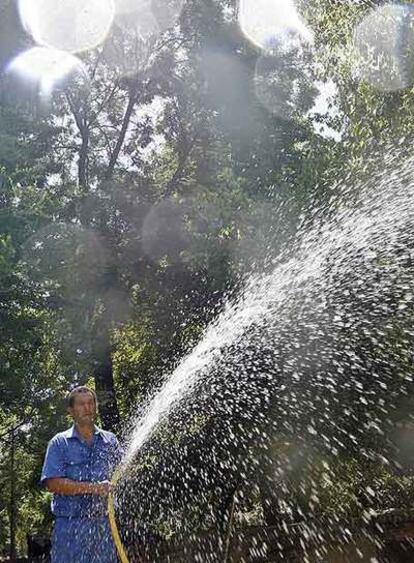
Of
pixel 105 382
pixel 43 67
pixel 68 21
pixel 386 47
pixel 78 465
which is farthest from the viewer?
pixel 68 21

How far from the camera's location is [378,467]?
28.5 ft

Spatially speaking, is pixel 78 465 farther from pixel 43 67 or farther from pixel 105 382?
pixel 43 67

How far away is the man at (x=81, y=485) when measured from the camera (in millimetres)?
4258

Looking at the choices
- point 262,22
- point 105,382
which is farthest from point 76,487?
point 262,22

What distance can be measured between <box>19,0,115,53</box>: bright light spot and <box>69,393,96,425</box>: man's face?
13.8 meters

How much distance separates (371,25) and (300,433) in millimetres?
5556

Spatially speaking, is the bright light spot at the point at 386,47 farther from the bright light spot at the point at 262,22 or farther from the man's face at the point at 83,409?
the bright light spot at the point at 262,22

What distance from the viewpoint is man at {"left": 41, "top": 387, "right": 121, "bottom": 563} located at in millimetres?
4258

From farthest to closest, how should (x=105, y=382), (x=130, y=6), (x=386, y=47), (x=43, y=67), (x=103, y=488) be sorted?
(x=130, y=6) → (x=43, y=67) → (x=105, y=382) → (x=386, y=47) → (x=103, y=488)

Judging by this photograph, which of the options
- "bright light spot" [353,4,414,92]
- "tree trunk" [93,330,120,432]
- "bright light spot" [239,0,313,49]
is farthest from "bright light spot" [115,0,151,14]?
"bright light spot" [353,4,414,92]

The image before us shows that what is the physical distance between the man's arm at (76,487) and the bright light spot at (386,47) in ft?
14.3

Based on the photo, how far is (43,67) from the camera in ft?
54.2

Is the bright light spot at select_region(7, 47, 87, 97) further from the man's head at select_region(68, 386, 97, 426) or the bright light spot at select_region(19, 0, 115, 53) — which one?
the man's head at select_region(68, 386, 97, 426)

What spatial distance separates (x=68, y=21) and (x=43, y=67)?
71.5 inches
